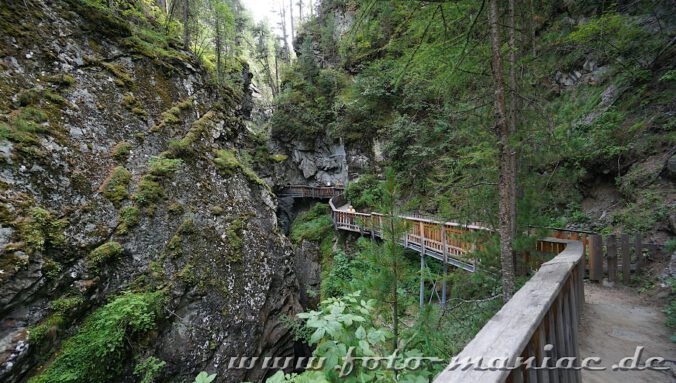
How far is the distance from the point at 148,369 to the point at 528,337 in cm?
544

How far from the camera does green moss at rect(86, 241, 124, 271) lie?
4.50 metres

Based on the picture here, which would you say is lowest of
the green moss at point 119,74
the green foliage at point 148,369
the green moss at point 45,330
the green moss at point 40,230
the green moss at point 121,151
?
the green foliage at point 148,369

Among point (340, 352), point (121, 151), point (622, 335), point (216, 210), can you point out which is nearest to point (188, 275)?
point (216, 210)

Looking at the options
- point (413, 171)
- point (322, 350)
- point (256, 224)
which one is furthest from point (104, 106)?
point (413, 171)

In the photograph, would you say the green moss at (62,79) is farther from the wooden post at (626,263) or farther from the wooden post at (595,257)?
the wooden post at (626,263)

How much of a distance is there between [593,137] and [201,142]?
39.6ft

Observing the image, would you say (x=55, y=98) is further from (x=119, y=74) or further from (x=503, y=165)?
(x=503, y=165)

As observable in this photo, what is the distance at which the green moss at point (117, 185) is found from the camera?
533cm

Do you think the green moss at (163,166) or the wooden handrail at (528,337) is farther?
the green moss at (163,166)

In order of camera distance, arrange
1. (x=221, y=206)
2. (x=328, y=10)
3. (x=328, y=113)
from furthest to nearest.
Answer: (x=328, y=10) → (x=328, y=113) → (x=221, y=206)

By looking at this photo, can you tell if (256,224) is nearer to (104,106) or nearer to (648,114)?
(104,106)

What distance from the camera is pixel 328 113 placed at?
20.9m

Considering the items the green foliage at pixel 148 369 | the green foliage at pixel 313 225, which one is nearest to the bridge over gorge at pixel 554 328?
the green foliage at pixel 148 369

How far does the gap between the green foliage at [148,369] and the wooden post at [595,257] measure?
7271mm
